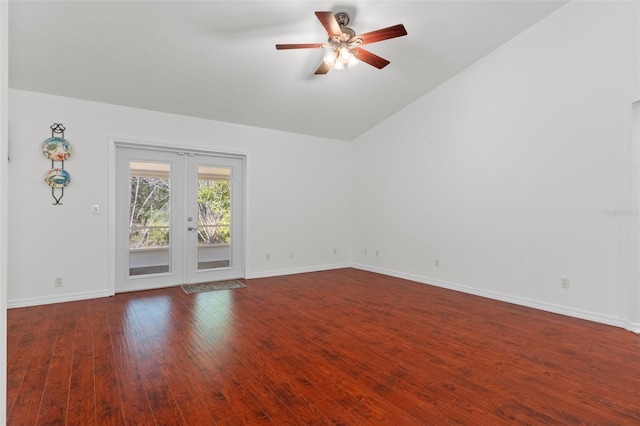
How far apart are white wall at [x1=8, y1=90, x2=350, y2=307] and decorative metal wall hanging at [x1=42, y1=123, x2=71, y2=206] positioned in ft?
0.18

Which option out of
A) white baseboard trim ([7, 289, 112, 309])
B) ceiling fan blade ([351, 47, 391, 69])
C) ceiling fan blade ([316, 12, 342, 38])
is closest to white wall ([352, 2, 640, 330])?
ceiling fan blade ([351, 47, 391, 69])

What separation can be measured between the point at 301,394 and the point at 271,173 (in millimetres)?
4264

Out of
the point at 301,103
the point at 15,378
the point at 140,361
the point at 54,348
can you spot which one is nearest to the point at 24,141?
the point at 54,348

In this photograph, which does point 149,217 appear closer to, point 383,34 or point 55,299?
point 55,299

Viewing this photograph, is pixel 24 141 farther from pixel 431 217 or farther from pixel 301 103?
pixel 431 217

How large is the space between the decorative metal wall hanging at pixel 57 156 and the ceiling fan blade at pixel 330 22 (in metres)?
3.62

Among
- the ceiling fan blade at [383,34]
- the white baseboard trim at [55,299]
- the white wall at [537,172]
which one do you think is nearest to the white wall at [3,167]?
the ceiling fan blade at [383,34]

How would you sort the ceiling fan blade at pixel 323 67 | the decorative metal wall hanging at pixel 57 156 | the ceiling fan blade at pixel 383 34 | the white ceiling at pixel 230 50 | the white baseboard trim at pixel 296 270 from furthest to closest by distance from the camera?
the white baseboard trim at pixel 296 270 → the decorative metal wall hanging at pixel 57 156 → the ceiling fan blade at pixel 323 67 → the white ceiling at pixel 230 50 → the ceiling fan blade at pixel 383 34

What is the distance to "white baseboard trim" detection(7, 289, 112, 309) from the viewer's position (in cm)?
383

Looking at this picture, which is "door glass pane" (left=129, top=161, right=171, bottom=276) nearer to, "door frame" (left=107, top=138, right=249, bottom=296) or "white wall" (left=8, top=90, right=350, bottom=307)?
"door frame" (left=107, top=138, right=249, bottom=296)

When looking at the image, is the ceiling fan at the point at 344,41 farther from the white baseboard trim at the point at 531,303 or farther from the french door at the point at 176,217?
the white baseboard trim at the point at 531,303

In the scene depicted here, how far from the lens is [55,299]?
4062 mm

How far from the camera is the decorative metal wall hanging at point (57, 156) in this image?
4.00 metres

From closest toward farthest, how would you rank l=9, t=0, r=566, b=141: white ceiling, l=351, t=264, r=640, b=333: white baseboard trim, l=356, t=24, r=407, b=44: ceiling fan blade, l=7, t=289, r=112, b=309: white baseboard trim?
l=356, t=24, r=407, b=44: ceiling fan blade, l=9, t=0, r=566, b=141: white ceiling, l=351, t=264, r=640, b=333: white baseboard trim, l=7, t=289, r=112, b=309: white baseboard trim
